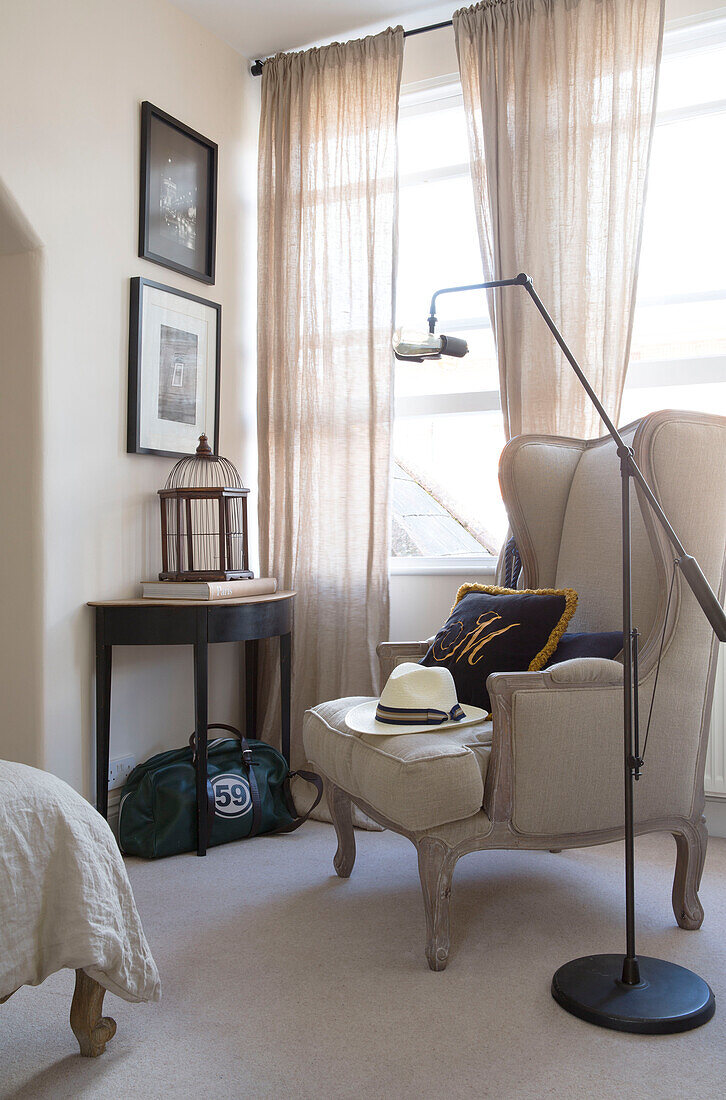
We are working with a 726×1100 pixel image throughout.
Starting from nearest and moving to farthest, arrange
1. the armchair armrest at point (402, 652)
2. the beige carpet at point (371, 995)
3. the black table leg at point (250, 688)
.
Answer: the beige carpet at point (371, 995)
the armchair armrest at point (402, 652)
the black table leg at point (250, 688)

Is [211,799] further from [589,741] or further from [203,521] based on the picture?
[589,741]

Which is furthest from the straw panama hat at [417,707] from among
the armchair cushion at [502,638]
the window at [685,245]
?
the window at [685,245]

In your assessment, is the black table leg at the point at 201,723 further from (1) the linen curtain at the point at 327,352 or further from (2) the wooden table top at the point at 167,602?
(1) the linen curtain at the point at 327,352

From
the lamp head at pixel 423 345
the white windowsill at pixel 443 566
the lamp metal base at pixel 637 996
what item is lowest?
the lamp metal base at pixel 637 996

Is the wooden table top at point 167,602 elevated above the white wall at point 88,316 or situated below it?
below

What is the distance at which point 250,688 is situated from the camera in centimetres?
337

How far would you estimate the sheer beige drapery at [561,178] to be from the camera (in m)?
2.81

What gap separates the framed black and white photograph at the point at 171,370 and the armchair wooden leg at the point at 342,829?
132 cm

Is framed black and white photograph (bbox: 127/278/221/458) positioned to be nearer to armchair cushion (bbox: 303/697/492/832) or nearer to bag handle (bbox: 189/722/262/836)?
bag handle (bbox: 189/722/262/836)

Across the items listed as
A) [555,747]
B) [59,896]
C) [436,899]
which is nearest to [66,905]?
[59,896]

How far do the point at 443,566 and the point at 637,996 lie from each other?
176 cm

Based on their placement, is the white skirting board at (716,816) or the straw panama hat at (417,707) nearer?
the straw panama hat at (417,707)

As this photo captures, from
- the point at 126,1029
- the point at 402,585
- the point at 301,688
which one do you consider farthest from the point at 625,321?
the point at 126,1029

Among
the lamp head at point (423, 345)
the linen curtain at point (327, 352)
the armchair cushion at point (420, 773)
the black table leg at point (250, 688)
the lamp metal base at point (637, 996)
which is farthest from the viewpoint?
the black table leg at point (250, 688)
